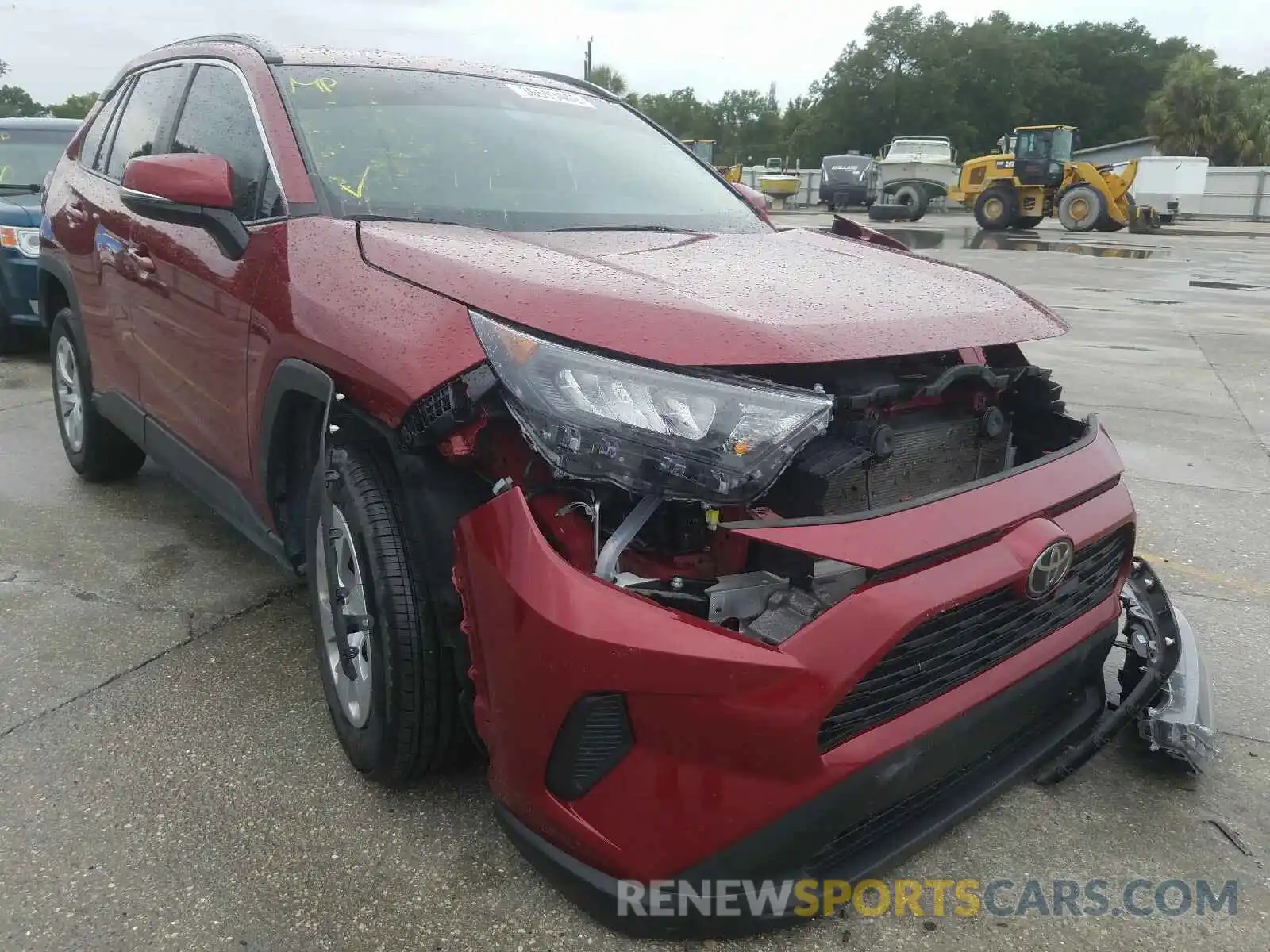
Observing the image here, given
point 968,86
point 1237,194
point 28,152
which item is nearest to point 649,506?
point 28,152

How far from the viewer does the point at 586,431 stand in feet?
5.74

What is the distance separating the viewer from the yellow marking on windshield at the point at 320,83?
2.88 meters

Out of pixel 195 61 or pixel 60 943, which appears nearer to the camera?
pixel 60 943

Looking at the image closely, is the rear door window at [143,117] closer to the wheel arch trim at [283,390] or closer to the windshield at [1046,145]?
the wheel arch trim at [283,390]

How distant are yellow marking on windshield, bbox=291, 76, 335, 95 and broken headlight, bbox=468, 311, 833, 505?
1.55 metres

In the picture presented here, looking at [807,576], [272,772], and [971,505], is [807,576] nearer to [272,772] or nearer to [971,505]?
[971,505]

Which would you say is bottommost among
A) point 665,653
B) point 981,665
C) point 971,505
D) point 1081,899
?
point 1081,899

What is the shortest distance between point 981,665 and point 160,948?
1.67 meters

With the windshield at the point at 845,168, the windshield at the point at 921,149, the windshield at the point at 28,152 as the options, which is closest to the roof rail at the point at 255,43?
the windshield at the point at 28,152

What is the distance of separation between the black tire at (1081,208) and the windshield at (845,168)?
447 inches

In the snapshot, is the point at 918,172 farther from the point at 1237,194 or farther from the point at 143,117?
the point at 143,117

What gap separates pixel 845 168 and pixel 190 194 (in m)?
36.0

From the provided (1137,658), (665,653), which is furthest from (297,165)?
(1137,658)

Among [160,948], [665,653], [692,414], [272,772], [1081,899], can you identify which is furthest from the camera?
[272,772]
